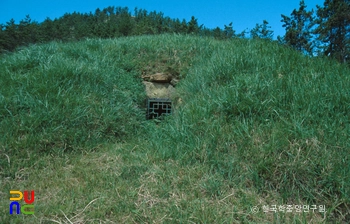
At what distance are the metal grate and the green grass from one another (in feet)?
1.20

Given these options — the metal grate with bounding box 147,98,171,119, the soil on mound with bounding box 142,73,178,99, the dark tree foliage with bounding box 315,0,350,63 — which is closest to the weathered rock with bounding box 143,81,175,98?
the soil on mound with bounding box 142,73,178,99

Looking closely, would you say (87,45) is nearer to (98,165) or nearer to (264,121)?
(98,165)

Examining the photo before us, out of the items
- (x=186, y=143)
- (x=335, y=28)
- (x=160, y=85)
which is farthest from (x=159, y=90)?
(x=335, y=28)

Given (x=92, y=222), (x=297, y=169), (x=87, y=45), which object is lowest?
(x=92, y=222)

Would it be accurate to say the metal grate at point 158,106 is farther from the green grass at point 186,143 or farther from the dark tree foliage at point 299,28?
the dark tree foliage at point 299,28

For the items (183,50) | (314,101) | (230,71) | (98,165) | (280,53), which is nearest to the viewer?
(98,165)

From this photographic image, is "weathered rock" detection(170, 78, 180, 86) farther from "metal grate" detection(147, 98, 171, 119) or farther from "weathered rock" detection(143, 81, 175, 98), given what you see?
"metal grate" detection(147, 98, 171, 119)

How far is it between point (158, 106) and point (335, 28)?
1398cm

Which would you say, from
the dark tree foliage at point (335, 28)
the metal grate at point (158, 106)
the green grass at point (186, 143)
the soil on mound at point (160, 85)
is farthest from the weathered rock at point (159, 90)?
the dark tree foliage at point (335, 28)

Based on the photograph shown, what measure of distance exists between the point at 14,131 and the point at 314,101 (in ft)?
10.8

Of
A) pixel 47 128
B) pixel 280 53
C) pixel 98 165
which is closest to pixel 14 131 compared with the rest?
pixel 47 128

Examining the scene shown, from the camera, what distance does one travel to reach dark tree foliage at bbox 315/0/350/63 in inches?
457

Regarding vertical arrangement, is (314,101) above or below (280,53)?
below

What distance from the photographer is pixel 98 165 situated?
7.12 ft
